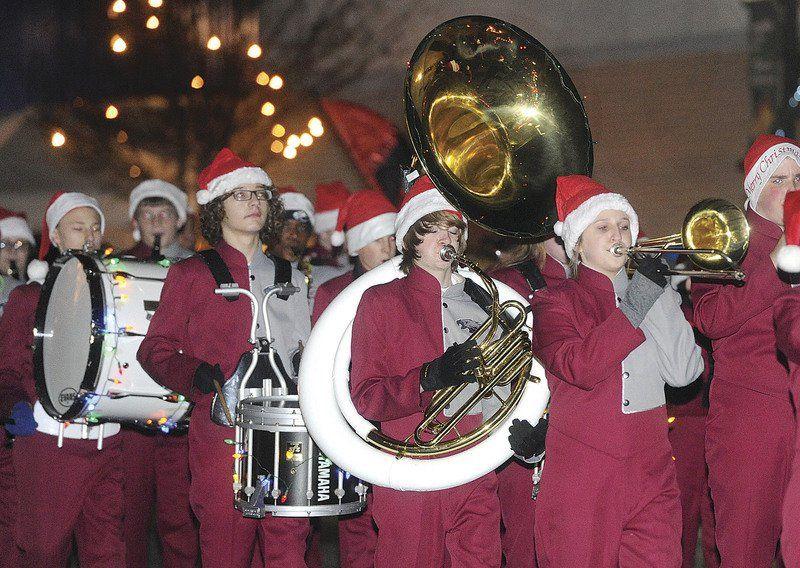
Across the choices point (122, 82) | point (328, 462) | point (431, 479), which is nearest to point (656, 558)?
point (431, 479)

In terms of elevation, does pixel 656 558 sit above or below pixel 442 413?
below

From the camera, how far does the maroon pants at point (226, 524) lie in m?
5.64

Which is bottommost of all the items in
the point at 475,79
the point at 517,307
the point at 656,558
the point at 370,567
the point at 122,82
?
the point at 370,567

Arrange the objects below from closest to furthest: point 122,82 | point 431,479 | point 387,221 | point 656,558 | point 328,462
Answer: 1. point 656,558
2. point 431,479
3. point 328,462
4. point 387,221
5. point 122,82

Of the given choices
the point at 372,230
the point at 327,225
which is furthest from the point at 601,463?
the point at 327,225

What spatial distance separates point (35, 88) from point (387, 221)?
12.6 meters

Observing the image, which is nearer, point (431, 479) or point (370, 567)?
point (431, 479)

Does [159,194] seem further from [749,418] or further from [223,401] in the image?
[749,418]

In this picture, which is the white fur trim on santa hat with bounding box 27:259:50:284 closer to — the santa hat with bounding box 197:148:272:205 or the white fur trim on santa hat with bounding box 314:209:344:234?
the santa hat with bounding box 197:148:272:205

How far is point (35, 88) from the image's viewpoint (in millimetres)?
18281

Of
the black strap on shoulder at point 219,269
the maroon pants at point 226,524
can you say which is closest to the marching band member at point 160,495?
the black strap on shoulder at point 219,269

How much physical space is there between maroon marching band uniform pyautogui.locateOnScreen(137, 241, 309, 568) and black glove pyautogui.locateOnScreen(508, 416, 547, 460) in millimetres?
1202

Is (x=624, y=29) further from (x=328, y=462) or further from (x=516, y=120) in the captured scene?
(x=328, y=462)

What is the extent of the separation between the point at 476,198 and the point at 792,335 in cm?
181
